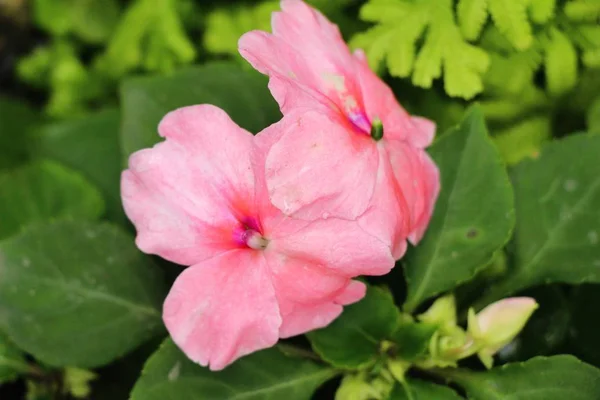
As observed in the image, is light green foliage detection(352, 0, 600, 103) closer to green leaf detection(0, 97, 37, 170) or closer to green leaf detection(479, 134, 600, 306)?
green leaf detection(479, 134, 600, 306)

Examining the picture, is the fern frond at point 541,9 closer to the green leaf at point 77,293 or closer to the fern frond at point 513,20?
A: the fern frond at point 513,20

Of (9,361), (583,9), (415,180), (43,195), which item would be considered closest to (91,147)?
(43,195)

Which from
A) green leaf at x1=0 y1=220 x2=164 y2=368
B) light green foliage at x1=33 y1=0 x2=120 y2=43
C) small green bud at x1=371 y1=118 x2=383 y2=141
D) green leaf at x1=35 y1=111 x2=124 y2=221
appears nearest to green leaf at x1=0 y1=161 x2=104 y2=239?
green leaf at x1=35 y1=111 x2=124 y2=221

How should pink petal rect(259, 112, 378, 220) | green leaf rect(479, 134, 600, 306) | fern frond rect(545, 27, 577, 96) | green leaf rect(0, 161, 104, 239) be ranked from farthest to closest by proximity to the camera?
green leaf rect(0, 161, 104, 239) < fern frond rect(545, 27, 577, 96) < green leaf rect(479, 134, 600, 306) < pink petal rect(259, 112, 378, 220)

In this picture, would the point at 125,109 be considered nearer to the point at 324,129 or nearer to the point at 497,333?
the point at 324,129

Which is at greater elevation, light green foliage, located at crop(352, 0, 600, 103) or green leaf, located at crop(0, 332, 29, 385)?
light green foliage, located at crop(352, 0, 600, 103)

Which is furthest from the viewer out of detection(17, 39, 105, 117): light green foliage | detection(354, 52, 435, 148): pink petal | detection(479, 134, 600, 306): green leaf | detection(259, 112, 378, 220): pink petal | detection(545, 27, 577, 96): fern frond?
detection(17, 39, 105, 117): light green foliage
